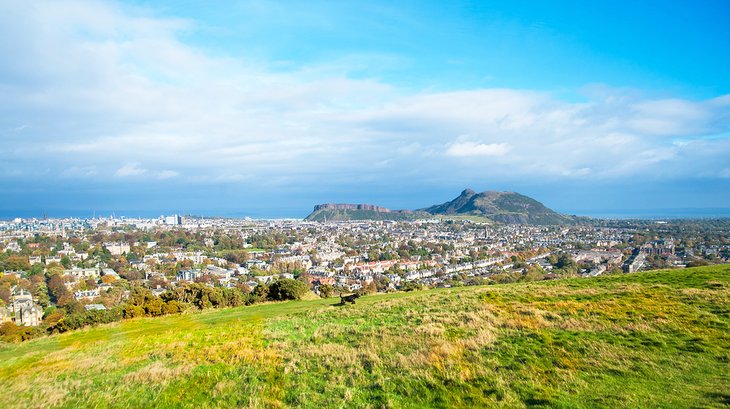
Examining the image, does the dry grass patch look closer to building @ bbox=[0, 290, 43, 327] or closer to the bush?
the bush

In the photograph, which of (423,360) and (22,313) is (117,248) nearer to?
(22,313)

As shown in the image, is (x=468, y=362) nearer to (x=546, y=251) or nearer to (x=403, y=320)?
(x=403, y=320)

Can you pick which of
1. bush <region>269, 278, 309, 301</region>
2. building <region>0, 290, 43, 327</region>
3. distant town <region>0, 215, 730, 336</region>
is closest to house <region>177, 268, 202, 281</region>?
distant town <region>0, 215, 730, 336</region>

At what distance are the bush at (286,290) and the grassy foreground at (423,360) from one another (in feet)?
33.2

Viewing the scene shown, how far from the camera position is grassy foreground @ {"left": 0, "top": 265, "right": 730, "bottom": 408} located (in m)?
7.12

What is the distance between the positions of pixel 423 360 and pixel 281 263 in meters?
81.4

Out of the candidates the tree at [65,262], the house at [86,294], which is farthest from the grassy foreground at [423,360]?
the tree at [65,262]

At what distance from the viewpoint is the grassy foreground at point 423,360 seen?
7.12m

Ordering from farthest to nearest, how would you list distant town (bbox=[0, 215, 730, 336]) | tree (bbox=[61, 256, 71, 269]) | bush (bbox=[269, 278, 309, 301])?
tree (bbox=[61, 256, 71, 269])
distant town (bbox=[0, 215, 730, 336])
bush (bbox=[269, 278, 309, 301])

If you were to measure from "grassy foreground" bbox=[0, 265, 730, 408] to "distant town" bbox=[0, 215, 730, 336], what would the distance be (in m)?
11.9

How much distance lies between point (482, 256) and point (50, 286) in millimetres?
76162

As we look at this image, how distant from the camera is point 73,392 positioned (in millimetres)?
8086

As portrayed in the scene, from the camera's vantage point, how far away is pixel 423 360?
8.75 meters

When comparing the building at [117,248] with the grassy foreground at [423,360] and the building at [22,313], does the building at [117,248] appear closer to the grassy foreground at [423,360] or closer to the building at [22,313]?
the building at [22,313]
